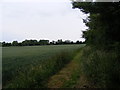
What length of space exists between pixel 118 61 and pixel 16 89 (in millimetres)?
4072

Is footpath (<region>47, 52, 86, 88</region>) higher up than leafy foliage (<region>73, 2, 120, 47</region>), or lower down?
lower down

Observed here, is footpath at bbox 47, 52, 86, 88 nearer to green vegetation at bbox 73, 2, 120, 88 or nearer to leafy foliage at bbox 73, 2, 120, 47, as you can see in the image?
green vegetation at bbox 73, 2, 120, 88

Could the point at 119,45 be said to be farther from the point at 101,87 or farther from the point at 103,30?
the point at 101,87

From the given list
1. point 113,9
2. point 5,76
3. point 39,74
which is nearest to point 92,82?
point 39,74

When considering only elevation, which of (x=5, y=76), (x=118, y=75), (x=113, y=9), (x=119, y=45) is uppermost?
(x=113, y=9)

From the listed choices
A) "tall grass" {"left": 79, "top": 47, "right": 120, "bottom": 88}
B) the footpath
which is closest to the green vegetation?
"tall grass" {"left": 79, "top": 47, "right": 120, "bottom": 88}

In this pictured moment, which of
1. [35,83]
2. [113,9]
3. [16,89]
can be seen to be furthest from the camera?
[113,9]

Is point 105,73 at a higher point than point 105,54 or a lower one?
lower

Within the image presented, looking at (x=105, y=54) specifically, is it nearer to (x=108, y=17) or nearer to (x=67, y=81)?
(x=67, y=81)

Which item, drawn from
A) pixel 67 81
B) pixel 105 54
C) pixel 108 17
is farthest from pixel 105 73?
pixel 108 17

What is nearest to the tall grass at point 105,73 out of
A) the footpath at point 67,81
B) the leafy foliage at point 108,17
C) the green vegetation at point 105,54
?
the green vegetation at point 105,54

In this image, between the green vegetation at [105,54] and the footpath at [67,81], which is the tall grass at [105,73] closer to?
the green vegetation at [105,54]

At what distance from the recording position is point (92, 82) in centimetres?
842

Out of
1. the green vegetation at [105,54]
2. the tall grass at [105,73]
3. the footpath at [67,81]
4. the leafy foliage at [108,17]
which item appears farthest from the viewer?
the leafy foliage at [108,17]
